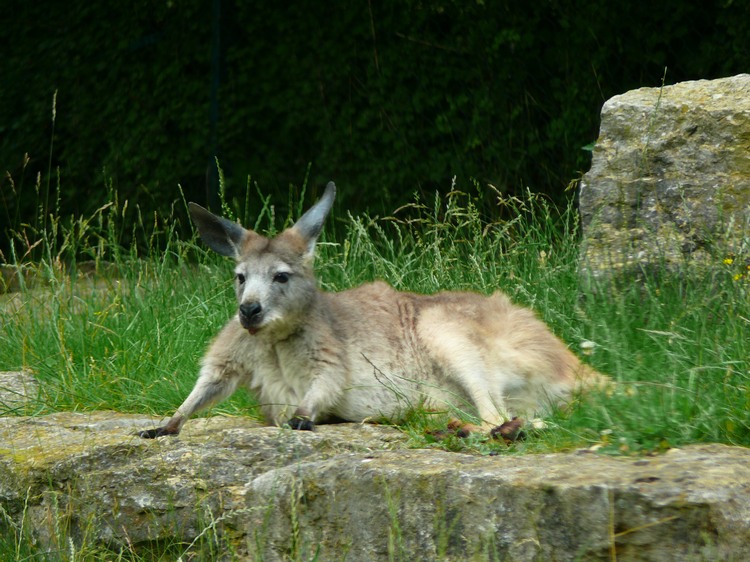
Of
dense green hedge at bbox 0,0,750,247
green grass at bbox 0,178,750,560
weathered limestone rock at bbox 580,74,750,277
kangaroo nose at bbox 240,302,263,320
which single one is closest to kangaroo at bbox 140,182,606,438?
kangaroo nose at bbox 240,302,263,320

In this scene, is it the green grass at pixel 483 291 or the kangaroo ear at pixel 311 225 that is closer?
the green grass at pixel 483 291

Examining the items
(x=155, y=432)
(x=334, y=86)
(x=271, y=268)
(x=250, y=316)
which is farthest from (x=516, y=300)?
(x=334, y=86)

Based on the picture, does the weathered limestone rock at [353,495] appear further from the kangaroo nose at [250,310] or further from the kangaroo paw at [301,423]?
the kangaroo nose at [250,310]

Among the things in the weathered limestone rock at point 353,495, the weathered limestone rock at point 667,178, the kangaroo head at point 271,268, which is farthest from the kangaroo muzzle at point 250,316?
the weathered limestone rock at point 667,178

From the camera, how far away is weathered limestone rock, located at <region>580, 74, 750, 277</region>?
6434 millimetres

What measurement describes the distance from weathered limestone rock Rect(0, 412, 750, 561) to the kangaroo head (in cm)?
55

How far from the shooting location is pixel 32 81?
12438 millimetres

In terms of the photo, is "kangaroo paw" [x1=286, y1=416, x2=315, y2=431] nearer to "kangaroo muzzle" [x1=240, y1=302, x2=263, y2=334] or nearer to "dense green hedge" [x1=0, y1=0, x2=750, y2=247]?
"kangaroo muzzle" [x1=240, y1=302, x2=263, y2=334]

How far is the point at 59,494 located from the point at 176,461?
582 mm

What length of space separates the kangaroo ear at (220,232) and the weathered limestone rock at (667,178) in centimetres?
188

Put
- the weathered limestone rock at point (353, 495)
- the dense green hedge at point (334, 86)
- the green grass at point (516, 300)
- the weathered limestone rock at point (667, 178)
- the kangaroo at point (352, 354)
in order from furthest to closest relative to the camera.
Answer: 1. the dense green hedge at point (334, 86)
2. the weathered limestone rock at point (667, 178)
3. the kangaroo at point (352, 354)
4. the green grass at point (516, 300)
5. the weathered limestone rock at point (353, 495)

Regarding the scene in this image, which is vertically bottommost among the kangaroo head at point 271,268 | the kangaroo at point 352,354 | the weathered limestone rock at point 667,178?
the kangaroo at point 352,354

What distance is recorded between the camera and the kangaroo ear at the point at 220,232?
599 cm

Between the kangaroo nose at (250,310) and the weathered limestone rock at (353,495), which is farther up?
the kangaroo nose at (250,310)
